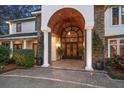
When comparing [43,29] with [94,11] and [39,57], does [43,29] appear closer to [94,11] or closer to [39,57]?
[39,57]

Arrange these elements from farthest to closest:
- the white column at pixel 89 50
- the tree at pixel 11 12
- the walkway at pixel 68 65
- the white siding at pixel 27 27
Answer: the tree at pixel 11 12, the white siding at pixel 27 27, the walkway at pixel 68 65, the white column at pixel 89 50

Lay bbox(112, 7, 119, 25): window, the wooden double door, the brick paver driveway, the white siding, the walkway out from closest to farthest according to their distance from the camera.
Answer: the brick paver driveway, the walkway, bbox(112, 7, 119, 25): window, the wooden double door, the white siding

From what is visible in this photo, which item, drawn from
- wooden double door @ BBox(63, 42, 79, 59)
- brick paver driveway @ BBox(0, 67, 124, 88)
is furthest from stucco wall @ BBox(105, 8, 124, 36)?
wooden double door @ BBox(63, 42, 79, 59)

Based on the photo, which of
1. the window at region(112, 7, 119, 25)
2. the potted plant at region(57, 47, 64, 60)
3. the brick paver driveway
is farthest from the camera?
the potted plant at region(57, 47, 64, 60)

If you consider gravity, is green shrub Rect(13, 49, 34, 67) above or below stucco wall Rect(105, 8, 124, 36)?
below

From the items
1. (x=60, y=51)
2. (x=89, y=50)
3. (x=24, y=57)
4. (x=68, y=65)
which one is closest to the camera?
(x=89, y=50)

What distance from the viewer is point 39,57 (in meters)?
16.1

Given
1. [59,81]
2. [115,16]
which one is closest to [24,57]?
[59,81]

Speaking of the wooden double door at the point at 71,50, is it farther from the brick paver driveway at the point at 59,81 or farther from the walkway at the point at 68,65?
the brick paver driveway at the point at 59,81

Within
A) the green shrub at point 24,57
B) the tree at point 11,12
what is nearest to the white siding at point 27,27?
the green shrub at point 24,57

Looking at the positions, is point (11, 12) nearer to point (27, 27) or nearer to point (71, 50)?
point (27, 27)

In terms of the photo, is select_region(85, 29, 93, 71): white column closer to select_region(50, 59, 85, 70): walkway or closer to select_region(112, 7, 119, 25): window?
select_region(50, 59, 85, 70): walkway
